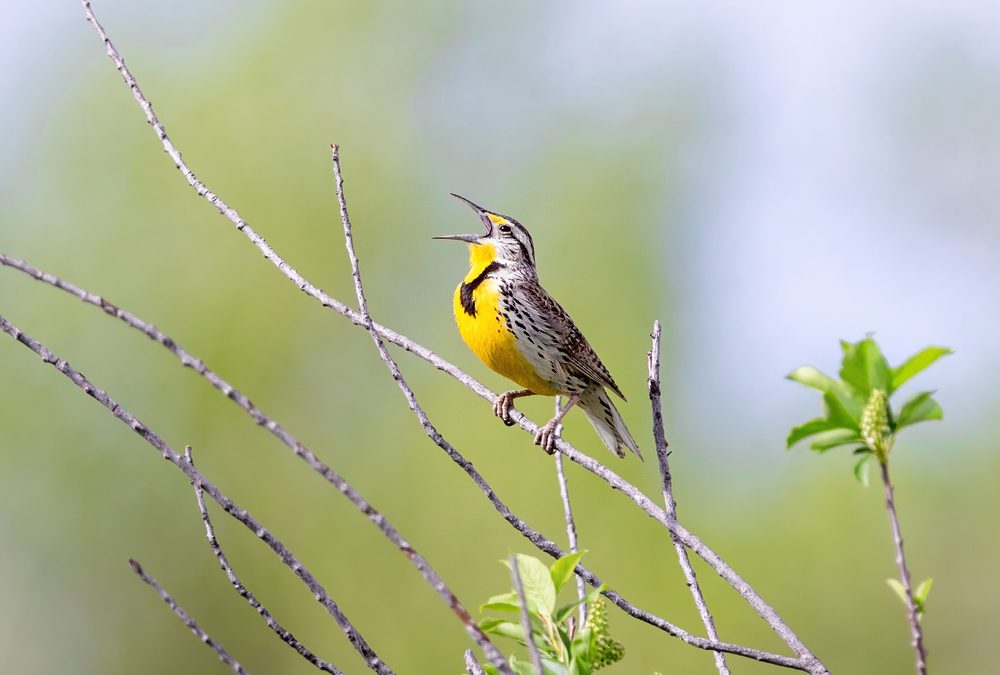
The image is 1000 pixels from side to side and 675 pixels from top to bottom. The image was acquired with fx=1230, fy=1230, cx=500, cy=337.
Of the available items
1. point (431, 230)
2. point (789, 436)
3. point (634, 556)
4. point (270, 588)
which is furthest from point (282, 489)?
point (789, 436)

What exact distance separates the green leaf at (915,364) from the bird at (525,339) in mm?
2811

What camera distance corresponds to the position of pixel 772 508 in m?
14.1

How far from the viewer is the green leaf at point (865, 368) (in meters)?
1.58

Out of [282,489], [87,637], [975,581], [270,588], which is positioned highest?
[975,581]

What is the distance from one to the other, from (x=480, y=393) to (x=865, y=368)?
1.61 meters

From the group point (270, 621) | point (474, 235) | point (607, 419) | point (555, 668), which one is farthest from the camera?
point (474, 235)

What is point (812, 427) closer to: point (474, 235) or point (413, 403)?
point (413, 403)

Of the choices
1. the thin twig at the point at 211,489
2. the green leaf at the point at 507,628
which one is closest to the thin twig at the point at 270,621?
the thin twig at the point at 211,489

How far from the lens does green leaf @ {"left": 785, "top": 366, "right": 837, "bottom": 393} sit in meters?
1.61

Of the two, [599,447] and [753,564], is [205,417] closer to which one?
[599,447]

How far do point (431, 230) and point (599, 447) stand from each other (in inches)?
220

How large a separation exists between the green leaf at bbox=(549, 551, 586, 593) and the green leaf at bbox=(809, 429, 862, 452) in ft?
1.18

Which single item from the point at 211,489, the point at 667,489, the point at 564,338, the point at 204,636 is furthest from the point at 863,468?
the point at 564,338

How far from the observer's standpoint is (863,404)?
5.25 feet
